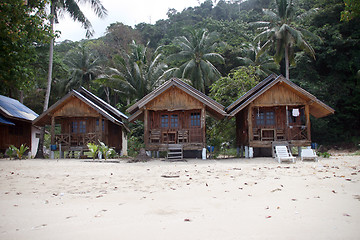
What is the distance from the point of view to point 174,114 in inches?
708

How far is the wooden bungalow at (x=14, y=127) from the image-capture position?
19694 mm

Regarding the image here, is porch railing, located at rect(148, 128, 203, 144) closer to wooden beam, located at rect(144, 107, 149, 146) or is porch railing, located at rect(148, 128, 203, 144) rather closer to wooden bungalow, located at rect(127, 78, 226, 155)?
wooden bungalow, located at rect(127, 78, 226, 155)

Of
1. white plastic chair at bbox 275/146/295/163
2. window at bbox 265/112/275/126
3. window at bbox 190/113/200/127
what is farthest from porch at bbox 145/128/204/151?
white plastic chair at bbox 275/146/295/163

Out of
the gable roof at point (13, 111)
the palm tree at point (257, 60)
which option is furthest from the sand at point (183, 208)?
the palm tree at point (257, 60)

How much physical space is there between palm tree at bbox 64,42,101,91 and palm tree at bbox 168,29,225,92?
10020 mm

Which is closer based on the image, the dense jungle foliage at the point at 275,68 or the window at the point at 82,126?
the window at the point at 82,126

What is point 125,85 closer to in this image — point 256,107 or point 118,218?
point 256,107

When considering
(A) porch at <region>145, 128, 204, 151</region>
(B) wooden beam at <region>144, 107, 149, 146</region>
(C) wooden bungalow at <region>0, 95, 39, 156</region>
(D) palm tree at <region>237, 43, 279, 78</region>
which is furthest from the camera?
(D) palm tree at <region>237, 43, 279, 78</region>

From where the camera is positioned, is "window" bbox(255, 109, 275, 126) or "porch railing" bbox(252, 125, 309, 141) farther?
"window" bbox(255, 109, 275, 126)

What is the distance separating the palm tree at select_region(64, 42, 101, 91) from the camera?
111 ft

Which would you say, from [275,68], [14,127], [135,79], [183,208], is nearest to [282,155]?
[183,208]

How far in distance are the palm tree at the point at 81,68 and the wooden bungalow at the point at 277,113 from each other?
22667 mm

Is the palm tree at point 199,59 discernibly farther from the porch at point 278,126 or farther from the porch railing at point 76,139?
the porch railing at point 76,139

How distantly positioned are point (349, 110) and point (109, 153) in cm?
2316
